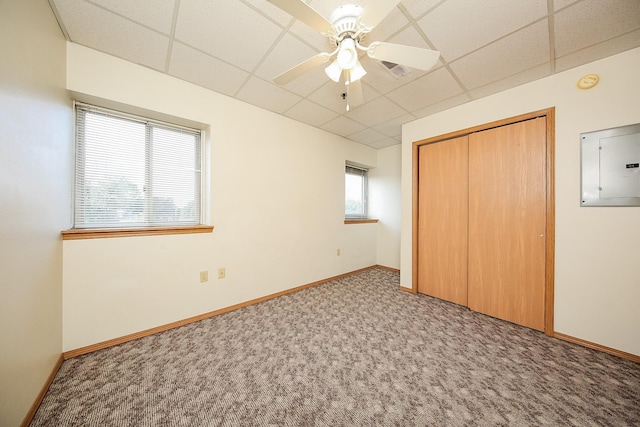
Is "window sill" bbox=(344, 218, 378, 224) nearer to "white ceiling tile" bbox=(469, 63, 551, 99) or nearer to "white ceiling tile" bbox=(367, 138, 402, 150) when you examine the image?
"white ceiling tile" bbox=(367, 138, 402, 150)

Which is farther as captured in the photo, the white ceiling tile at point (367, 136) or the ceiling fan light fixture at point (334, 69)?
the white ceiling tile at point (367, 136)

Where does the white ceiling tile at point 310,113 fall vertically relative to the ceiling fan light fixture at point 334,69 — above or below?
above

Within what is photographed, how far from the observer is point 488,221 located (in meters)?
2.41

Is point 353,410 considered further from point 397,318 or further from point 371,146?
point 371,146

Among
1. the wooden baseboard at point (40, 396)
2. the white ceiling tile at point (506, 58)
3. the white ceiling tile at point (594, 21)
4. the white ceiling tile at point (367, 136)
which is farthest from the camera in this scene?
the white ceiling tile at point (367, 136)

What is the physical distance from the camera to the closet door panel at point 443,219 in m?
2.65

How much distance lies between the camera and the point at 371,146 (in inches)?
168

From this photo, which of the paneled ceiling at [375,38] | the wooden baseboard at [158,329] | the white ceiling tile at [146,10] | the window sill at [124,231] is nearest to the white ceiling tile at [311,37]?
the paneled ceiling at [375,38]

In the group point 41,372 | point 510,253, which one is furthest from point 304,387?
point 510,253

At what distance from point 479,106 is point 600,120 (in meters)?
0.97

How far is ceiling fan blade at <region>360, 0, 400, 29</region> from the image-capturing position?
1.04 m

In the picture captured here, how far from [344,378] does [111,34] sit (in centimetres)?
308

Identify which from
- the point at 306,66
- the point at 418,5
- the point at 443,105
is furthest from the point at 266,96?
the point at 443,105

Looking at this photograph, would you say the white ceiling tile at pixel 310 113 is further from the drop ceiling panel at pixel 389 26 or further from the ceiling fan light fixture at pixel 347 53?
the ceiling fan light fixture at pixel 347 53
